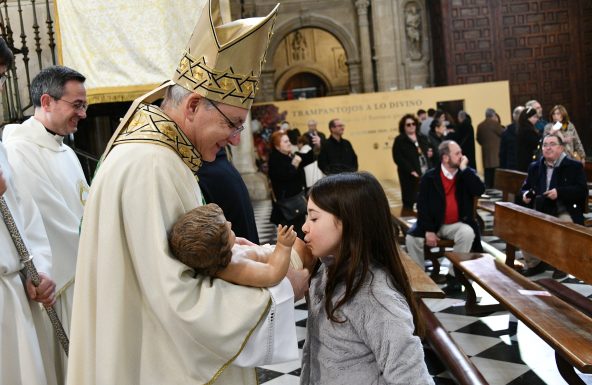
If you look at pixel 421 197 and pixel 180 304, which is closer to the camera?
pixel 180 304

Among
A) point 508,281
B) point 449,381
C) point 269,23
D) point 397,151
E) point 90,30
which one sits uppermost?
point 90,30

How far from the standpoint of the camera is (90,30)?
6609 millimetres

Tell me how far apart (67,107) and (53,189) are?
0.39m

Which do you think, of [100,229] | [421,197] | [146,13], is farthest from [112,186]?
[146,13]

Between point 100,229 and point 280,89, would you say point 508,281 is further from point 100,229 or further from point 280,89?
point 280,89

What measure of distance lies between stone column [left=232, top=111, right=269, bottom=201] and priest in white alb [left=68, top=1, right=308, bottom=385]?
10.6 metres

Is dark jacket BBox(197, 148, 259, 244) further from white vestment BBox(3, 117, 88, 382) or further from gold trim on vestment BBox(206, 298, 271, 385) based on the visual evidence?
gold trim on vestment BBox(206, 298, 271, 385)

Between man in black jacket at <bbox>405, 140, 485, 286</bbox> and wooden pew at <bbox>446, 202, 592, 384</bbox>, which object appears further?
man in black jacket at <bbox>405, 140, 485, 286</bbox>

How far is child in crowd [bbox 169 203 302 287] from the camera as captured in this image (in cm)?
155

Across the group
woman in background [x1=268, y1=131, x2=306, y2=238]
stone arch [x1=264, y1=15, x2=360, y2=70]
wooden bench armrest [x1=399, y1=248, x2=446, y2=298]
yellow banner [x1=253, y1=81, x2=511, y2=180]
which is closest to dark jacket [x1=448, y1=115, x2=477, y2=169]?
yellow banner [x1=253, y1=81, x2=511, y2=180]

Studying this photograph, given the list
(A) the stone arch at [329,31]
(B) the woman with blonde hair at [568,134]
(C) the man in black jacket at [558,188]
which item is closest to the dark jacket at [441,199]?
(C) the man in black jacket at [558,188]

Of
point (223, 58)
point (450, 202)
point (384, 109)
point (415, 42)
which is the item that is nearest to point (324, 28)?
point (415, 42)

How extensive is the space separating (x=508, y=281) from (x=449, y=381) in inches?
A: 33.3

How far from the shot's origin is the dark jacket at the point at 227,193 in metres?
3.03
